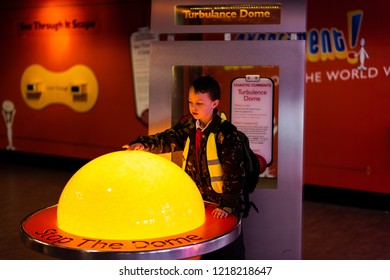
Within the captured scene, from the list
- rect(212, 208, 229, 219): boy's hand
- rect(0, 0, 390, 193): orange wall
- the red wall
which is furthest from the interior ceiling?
rect(212, 208, 229, 219): boy's hand

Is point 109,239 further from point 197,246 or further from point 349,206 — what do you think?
point 349,206

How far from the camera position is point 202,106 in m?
3.38

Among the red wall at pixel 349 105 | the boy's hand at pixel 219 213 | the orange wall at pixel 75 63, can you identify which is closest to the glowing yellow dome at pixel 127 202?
the boy's hand at pixel 219 213

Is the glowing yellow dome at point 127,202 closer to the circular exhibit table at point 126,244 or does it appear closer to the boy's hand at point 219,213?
the circular exhibit table at point 126,244

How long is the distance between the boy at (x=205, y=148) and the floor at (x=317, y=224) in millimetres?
2176

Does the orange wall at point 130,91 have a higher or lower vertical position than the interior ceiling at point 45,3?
lower

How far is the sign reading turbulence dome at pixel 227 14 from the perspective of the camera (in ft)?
12.5

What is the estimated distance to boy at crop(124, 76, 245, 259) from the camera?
3291 millimetres

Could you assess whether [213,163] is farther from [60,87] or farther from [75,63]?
[60,87]

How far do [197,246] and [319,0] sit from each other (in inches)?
205

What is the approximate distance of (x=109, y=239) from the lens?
268cm

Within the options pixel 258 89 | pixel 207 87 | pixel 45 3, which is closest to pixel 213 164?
pixel 207 87
